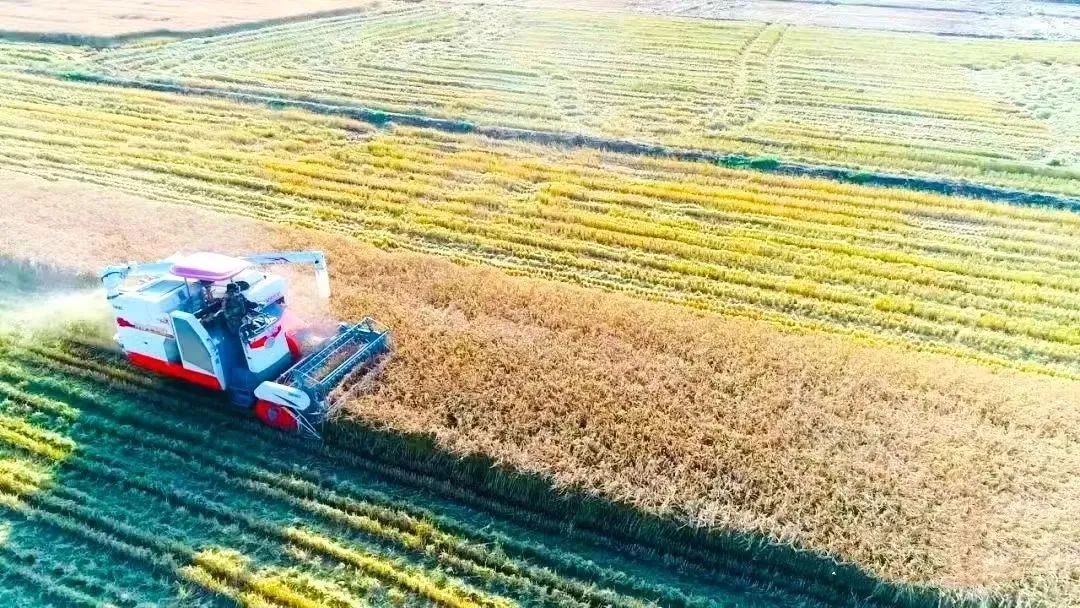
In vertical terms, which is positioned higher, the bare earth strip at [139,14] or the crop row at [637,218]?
the bare earth strip at [139,14]

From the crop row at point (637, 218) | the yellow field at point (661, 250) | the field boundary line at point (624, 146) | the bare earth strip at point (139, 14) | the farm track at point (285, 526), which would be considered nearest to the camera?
the farm track at point (285, 526)

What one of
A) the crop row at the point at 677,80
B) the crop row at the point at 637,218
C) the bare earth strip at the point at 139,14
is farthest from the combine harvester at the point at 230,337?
the bare earth strip at the point at 139,14

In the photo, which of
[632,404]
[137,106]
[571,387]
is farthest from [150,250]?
[137,106]

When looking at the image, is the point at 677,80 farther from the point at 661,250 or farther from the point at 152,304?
the point at 152,304

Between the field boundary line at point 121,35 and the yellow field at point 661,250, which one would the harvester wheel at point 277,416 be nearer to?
the yellow field at point 661,250

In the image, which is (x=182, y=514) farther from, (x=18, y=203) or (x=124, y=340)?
(x=18, y=203)

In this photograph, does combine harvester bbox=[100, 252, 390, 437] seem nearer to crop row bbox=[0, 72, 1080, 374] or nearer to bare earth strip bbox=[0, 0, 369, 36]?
crop row bbox=[0, 72, 1080, 374]

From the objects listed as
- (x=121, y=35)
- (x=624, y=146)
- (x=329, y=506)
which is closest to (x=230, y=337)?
(x=329, y=506)
